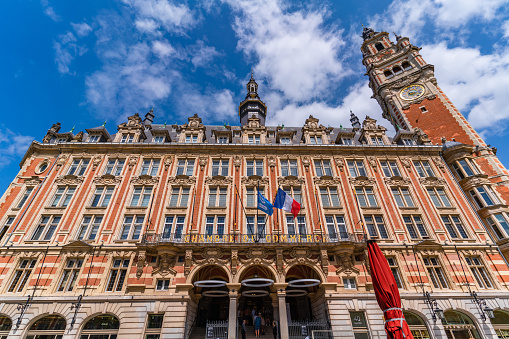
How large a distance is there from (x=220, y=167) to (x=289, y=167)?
316 inches

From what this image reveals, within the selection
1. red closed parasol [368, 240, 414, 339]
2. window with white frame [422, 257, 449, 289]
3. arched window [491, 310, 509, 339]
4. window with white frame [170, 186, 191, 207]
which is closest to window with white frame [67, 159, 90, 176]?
window with white frame [170, 186, 191, 207]

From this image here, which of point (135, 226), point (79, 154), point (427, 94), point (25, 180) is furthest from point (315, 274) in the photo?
point (427, 94)

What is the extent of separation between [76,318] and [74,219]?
9122 millimetres

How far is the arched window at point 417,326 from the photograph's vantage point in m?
21.0

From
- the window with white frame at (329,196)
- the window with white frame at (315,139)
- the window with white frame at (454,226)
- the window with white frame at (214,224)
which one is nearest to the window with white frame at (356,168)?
the window with white frame at (329,196)

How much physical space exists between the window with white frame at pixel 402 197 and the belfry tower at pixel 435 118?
22.5 ft

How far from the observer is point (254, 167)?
30.7 m

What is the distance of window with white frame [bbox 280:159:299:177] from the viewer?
30297 millimetres

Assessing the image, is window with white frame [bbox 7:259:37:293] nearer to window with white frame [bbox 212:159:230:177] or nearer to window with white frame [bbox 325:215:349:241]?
window with white frame [bbox 212:159:230:177]

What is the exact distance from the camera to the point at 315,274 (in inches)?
947

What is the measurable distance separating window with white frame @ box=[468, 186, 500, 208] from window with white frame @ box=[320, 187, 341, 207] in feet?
49.3

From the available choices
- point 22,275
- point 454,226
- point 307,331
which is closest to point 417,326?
point 307,331

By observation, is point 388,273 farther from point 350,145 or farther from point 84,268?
point 84,268

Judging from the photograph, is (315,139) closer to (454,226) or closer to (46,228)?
(454,226)
